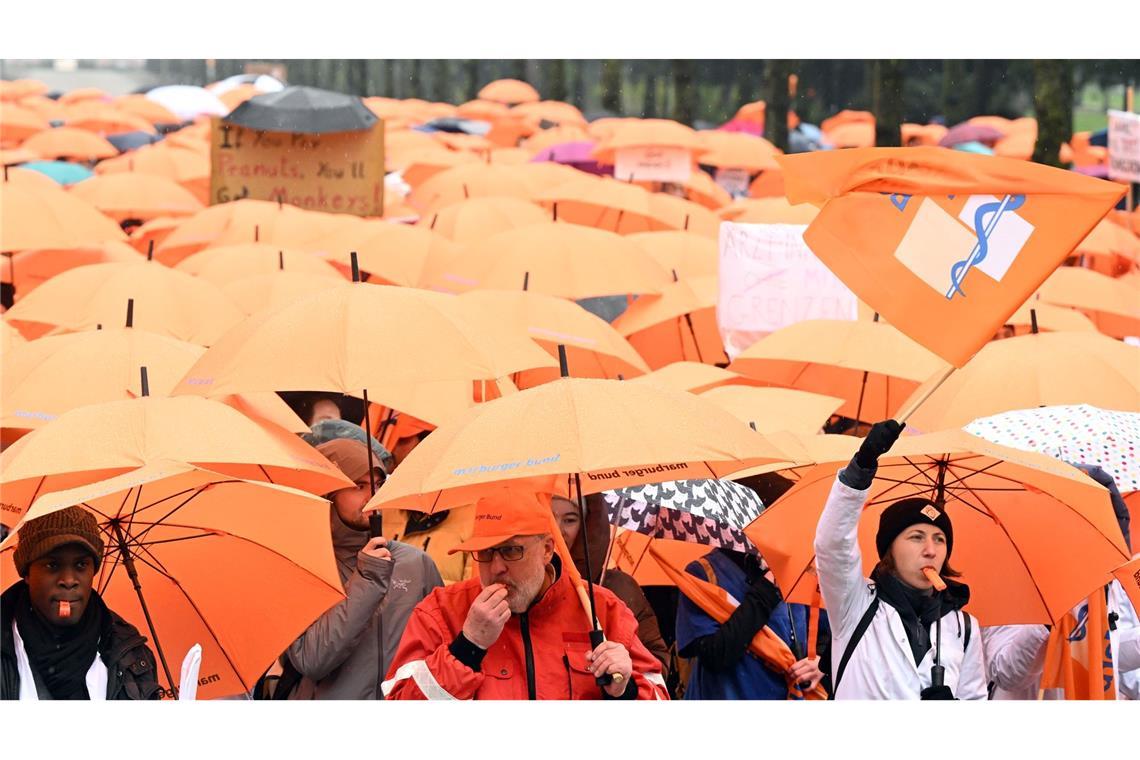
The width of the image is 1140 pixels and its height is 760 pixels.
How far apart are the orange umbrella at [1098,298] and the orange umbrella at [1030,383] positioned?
344 centimetres

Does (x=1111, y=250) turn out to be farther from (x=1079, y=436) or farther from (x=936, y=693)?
(x=936, y=693)

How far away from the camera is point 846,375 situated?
333 inches

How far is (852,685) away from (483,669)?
101 cm

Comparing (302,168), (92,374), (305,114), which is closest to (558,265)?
(92,374)

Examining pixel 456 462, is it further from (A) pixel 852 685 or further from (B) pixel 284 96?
(B) pixel 284 96

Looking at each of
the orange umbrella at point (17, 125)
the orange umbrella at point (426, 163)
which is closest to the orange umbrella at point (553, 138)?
the orange umbrella at point (426, 163)

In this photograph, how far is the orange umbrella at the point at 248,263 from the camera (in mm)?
10000

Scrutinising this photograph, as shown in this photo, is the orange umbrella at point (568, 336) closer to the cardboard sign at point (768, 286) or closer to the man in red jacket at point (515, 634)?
the cardboard sign at point (768, 286)

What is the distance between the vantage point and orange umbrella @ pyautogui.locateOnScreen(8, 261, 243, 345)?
27.2 ft

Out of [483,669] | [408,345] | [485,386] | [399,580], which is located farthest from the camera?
[485,386]

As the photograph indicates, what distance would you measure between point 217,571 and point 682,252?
6.74 metres

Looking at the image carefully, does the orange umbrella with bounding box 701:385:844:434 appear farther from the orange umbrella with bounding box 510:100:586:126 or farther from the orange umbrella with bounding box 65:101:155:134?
the orange umbrella with bounding box 510:100:586:126

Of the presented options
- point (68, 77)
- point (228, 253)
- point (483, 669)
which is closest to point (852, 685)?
point (483, 669)

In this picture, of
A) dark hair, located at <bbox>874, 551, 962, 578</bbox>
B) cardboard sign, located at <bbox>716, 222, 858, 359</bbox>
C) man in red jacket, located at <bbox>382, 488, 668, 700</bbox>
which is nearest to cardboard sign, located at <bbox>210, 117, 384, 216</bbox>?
cardboard sign, located at <bbox>716, 222, 858, 359</bbox>
